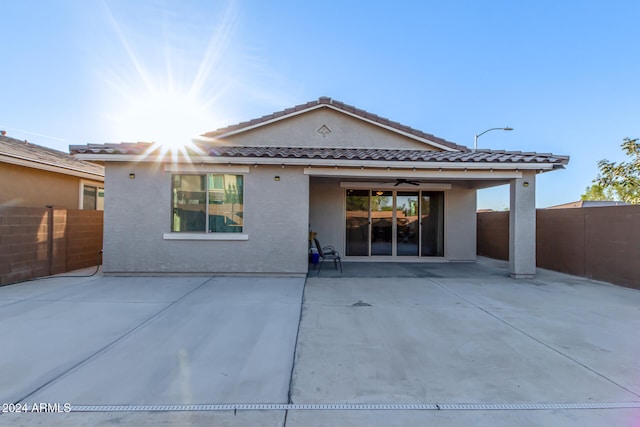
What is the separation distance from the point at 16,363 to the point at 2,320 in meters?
2.12

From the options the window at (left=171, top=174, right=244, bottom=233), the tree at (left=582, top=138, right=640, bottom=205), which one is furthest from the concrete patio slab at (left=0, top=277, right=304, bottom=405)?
the tree at (left=582, top=138, right=640, bottom=205)

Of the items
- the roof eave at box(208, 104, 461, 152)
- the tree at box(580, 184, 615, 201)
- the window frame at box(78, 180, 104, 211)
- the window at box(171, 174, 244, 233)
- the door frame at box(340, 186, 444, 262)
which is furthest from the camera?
the tree at box(580, 184, 615, 201)

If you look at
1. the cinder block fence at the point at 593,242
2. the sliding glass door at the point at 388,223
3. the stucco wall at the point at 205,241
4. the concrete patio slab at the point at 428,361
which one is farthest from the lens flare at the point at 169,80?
the cinder block fence at the point at 593,242

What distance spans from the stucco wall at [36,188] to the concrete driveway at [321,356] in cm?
474

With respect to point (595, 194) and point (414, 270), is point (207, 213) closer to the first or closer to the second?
point (414, 270)

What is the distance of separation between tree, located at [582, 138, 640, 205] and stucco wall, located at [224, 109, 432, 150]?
36.3 feet

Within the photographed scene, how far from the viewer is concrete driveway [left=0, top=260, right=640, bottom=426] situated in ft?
9.04

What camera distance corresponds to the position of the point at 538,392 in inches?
121

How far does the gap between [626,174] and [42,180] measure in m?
25.0

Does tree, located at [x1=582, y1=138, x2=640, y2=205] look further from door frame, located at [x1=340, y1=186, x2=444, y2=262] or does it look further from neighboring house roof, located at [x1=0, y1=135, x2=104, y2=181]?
neighboring house roof, located at [x1=0, y1=135, x2=104, y2=181]

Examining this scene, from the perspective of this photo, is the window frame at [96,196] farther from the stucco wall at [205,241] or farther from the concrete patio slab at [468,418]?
the concrete patio slab at [468,418]

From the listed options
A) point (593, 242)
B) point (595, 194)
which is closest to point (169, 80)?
point (593, 242)

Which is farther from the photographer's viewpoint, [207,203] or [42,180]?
[42,180]

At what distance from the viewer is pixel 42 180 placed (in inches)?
416
